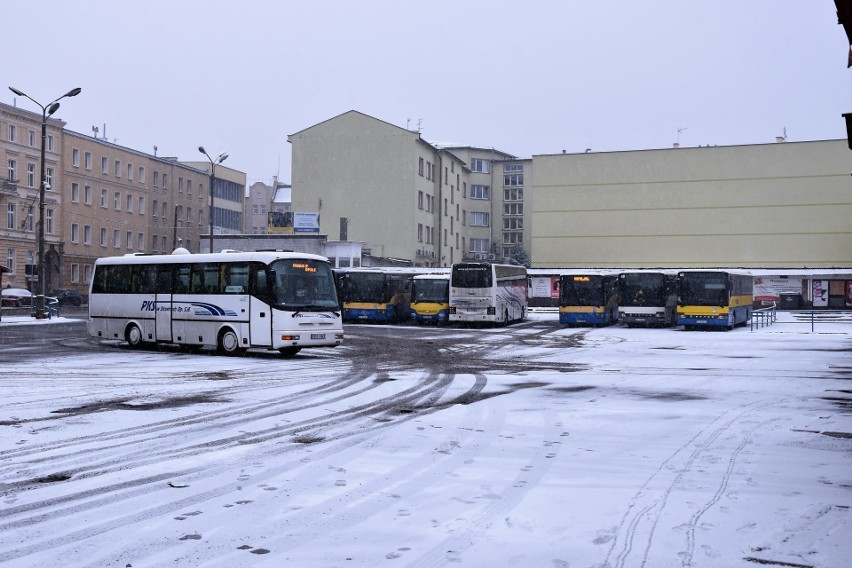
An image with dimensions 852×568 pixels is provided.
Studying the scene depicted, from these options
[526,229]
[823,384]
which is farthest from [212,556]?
[526,229]

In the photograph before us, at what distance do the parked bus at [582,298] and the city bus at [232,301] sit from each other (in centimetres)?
2154

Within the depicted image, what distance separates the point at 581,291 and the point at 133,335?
77.8 feet

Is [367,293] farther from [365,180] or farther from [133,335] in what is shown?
[365,180]

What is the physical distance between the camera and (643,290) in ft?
141

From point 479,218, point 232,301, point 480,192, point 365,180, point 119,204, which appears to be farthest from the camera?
point 480,192

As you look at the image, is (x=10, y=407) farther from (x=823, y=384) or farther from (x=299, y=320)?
(x=823, y=384)

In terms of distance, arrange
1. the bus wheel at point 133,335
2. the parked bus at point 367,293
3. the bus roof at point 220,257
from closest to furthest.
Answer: the bus roof at point 220,257 < the bus wheel at point 133,335 < the parked bus at point 367,293

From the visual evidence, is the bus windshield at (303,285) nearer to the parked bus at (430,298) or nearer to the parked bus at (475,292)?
the parked bus at (475,292)

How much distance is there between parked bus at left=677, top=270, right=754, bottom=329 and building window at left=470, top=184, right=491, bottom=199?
201 ft

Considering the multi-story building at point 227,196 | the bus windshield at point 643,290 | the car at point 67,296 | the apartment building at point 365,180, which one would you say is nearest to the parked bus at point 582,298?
the bus windshield at point 643,290

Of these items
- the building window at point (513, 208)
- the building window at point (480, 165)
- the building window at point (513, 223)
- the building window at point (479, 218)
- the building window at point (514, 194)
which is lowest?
the building window at point (479, 218)

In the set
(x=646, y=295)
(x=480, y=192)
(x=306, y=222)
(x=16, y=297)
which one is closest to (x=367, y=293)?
(x=646, y=295)

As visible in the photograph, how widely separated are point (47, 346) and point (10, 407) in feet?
46.3

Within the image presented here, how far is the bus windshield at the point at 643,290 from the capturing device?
42.7m
